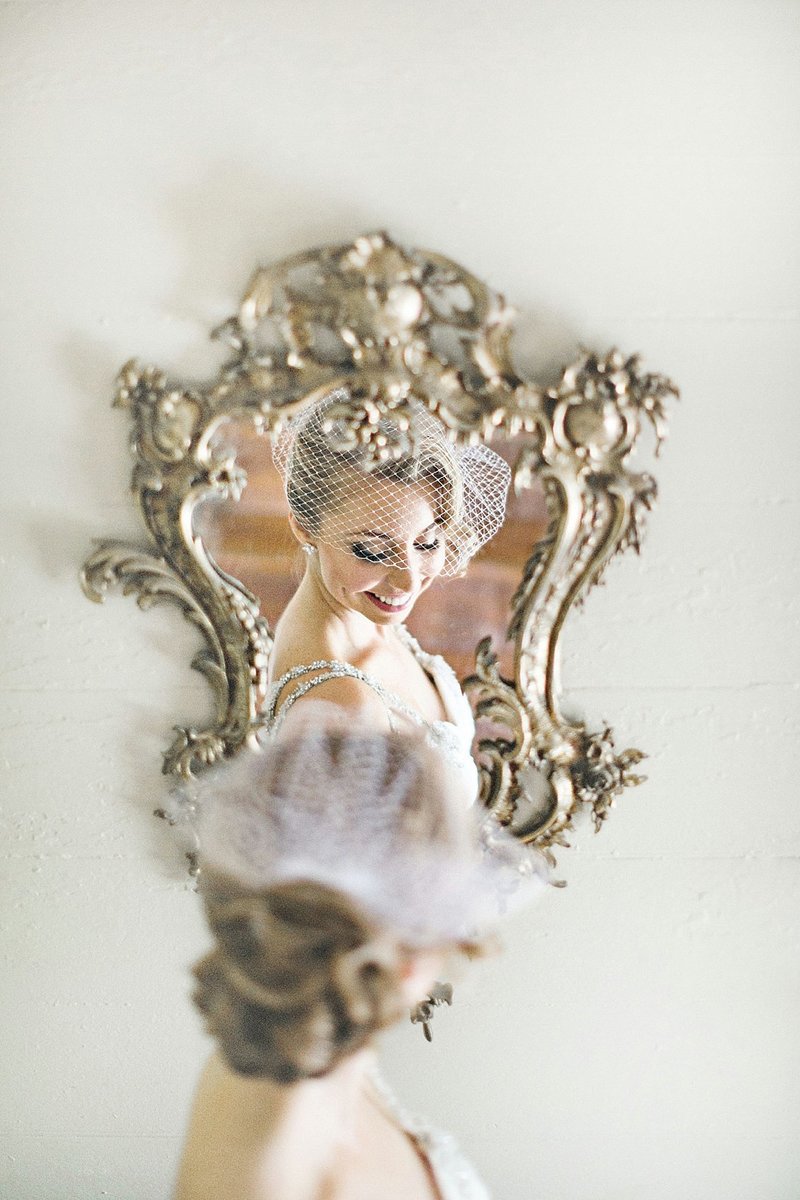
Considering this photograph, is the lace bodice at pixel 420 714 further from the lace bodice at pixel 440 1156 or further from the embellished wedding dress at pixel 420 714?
the lace bodice at pixel 440 1156

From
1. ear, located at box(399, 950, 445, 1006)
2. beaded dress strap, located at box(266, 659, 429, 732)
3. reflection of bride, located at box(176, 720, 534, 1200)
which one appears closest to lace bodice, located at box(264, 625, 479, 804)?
beaded dress strap, located at box(266, 659, 429, 732)

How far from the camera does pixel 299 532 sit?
1.29m

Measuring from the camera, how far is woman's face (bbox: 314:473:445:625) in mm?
1250

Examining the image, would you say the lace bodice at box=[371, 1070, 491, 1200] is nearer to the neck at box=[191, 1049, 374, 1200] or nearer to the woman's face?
the neck at box=[191, 1049, 374, 1200]

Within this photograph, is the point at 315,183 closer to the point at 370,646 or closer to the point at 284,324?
the point at 284,324

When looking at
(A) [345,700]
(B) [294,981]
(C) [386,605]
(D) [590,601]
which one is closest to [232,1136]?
(B) [294,981]

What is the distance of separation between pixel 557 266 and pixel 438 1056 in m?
1.04

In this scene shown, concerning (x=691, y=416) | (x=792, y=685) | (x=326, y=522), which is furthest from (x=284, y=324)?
(x=792, y=685)

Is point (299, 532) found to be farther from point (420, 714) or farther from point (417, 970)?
point (417, 970)

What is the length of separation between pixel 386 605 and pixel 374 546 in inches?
3.2

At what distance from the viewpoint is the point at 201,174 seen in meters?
1.27

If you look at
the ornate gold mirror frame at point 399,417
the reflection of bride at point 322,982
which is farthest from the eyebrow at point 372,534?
the reflection of bride at point 322,982

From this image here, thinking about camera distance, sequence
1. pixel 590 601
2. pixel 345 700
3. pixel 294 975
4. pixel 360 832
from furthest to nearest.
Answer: pixel 590 601, pixel 345 700, pixel 360 832, pixel 294 975

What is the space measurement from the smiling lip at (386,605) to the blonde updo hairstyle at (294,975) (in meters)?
0.49
